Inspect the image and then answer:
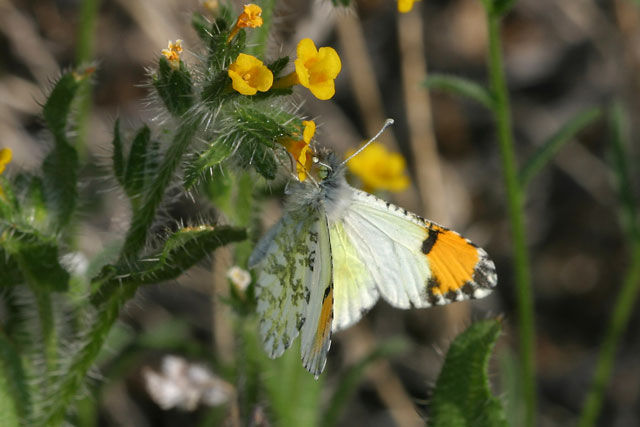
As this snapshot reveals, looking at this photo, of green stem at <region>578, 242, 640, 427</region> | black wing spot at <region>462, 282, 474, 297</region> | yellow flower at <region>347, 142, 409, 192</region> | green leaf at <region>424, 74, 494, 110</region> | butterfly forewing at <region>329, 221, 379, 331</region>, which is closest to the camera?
black wing spot at <region>462, 282, 474, 297</region>

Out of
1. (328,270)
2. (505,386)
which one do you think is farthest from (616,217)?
(328,270)

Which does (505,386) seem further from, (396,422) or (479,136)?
(479,136)

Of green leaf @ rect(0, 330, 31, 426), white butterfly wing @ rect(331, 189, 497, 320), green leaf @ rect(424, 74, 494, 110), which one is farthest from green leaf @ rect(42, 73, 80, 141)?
green leaf @ rect(424, 74, 494, 110)

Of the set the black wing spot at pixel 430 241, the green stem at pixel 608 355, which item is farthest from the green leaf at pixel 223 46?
the green stem at pixel 608 355

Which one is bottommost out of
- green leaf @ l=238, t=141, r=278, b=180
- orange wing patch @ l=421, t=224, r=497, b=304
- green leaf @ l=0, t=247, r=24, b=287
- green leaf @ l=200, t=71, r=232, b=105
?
green leaf @ l=0, t=247, r=24, b=287

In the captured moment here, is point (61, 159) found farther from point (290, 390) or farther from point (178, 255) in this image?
point (290, 390)

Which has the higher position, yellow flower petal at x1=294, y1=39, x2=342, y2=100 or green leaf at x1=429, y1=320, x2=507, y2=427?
yellow flower petal at x1=294, y1=39, x2=342, y2=100

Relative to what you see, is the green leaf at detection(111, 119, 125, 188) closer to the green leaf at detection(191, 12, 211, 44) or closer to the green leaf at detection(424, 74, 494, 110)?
the green leaf at detection(191, 12, 211, 44)
